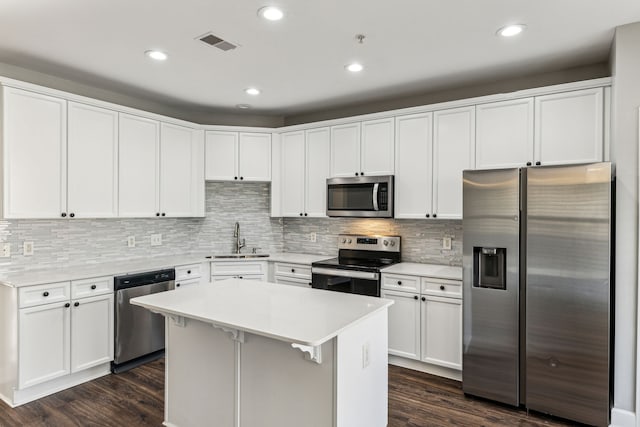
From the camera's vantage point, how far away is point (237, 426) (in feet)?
7.43

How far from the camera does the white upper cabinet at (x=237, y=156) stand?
462cm

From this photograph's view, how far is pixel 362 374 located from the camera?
7.04ft

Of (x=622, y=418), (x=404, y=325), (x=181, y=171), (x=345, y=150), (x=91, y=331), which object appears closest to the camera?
(x=622, y=418)

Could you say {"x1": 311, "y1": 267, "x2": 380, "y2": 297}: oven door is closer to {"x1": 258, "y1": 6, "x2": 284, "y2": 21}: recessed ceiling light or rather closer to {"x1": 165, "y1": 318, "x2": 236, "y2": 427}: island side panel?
{"x1": 165, "y1": 318, "x2": 236, "y2": 427}: island side panel

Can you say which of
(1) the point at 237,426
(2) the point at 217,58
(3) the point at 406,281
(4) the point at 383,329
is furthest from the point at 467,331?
(2) the point at 217,58

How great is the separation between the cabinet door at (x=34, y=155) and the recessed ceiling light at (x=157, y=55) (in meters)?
0.95

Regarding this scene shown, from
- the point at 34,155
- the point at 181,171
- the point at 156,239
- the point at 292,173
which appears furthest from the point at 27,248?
the point at 292,173

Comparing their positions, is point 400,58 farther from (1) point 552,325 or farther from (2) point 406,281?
(1) point 552,325

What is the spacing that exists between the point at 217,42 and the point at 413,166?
2.13 m

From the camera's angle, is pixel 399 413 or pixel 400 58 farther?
pixel 400 58

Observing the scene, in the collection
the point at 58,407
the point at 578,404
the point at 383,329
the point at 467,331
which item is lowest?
the point at 58,407

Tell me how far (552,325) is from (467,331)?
60 cm

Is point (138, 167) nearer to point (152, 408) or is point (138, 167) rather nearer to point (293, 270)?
point (293, 270)

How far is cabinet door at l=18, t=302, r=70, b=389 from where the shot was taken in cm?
288
